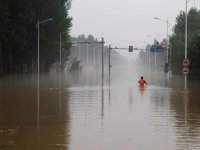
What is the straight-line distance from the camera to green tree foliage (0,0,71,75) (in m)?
64.1

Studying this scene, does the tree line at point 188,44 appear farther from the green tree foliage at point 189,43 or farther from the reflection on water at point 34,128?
the reflection on water at point 34,128

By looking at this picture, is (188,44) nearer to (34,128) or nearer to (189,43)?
(189,43)

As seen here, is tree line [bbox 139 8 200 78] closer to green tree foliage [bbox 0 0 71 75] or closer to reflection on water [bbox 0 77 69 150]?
green tree foliage [bbox 0 0 71 75]

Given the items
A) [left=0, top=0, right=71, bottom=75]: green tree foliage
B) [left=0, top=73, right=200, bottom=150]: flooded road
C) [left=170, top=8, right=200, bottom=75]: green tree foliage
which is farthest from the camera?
[left=0, top=0, right=71, bottom=75]: green tree foliage

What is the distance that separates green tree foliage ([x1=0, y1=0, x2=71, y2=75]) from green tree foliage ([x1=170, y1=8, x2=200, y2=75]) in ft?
57.4

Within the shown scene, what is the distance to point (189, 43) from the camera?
2714 inches

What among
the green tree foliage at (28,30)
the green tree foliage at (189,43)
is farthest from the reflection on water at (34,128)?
the green tree foliage at (189,43)

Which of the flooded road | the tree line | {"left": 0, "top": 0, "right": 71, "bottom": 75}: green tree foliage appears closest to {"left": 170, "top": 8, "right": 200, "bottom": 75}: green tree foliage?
the tree line

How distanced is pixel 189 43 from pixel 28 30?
67.8 feet

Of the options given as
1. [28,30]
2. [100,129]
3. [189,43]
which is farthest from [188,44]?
[100,129]

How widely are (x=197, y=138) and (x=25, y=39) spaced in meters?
57.1

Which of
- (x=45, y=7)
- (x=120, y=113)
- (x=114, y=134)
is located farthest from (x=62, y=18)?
(x=114, y=134)

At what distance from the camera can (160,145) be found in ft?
44.9

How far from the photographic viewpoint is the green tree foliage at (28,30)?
210 ft
